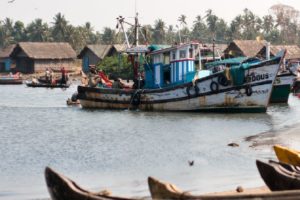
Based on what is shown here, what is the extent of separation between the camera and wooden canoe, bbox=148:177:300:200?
8.59 metres

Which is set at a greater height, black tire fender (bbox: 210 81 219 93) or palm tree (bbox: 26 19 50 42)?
palm tree (bbox: 26 19 50 42)

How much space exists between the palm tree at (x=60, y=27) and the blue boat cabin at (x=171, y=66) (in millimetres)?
73707

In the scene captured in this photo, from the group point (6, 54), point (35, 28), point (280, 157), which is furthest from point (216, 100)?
point (35, 28)

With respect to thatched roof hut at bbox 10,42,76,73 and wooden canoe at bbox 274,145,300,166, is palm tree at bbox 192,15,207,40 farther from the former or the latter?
wooden canoe at bbox 274,145,300,166

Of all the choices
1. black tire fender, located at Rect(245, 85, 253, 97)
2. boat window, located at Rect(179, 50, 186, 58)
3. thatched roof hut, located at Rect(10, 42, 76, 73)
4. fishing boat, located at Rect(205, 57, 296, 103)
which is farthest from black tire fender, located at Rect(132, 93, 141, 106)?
thatched roof hut, located at Rect(10, 42, 76, 73)

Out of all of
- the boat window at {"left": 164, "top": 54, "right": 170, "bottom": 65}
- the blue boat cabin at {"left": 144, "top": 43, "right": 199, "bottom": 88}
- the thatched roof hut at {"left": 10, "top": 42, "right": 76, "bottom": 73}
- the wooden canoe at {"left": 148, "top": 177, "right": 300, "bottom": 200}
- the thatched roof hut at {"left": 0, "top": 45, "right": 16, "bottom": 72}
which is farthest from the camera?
the thatched roof hut at {"left": 0, "top": 45, "right": 16, "bottom": 72}

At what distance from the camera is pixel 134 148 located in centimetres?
2150

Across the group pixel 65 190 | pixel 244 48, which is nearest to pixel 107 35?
pixel 244 48

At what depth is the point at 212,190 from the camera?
1402 cm

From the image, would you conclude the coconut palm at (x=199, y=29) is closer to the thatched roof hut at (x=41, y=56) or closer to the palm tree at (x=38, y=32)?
the palm tree at (x=38, y=32)

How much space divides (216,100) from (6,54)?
179 ft

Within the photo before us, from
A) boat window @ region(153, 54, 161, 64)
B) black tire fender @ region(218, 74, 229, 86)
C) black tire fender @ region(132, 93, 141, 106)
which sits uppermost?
boat window @ region(153, 54, 161, 64)

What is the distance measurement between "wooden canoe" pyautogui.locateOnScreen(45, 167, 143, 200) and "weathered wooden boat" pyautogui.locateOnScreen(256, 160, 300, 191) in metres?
2.97

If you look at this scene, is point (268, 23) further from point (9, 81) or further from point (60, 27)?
point (9, 81)
